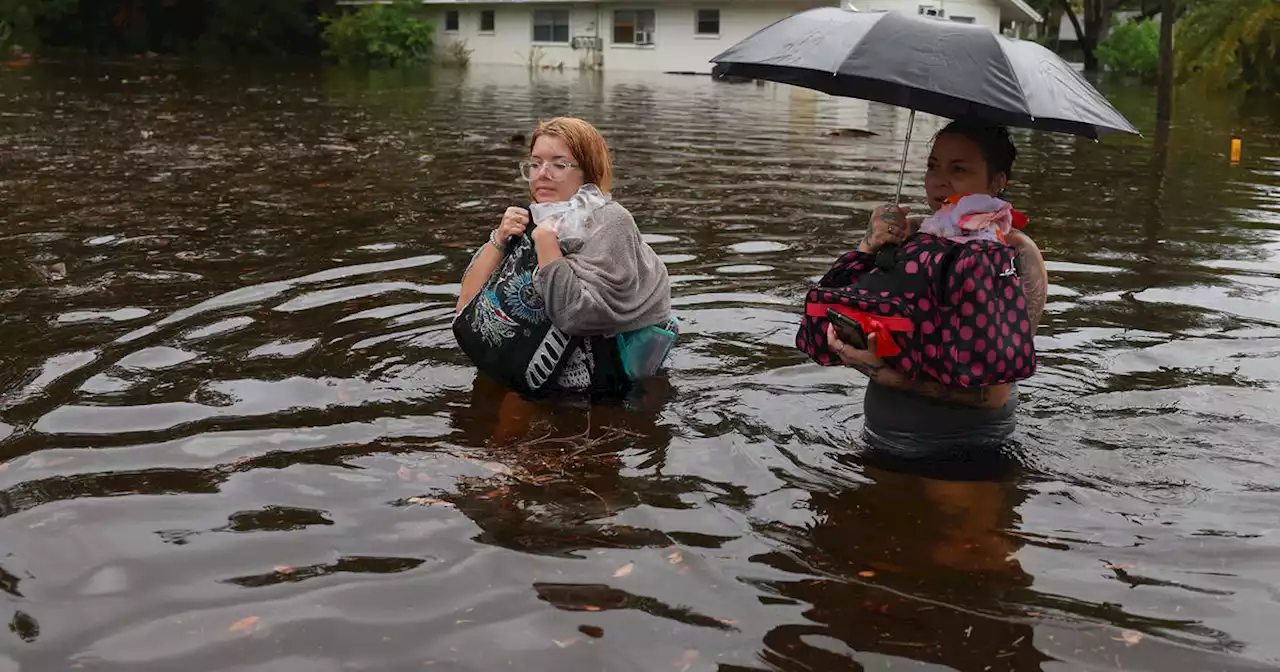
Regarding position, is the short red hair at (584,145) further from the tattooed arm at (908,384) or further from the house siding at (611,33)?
the house siding at (611,33)

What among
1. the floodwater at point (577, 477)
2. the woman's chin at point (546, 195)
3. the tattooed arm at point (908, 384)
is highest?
the woman's chin at point (546, 195)

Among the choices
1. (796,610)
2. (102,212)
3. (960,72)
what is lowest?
(796,610)

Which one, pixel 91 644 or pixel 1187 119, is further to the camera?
pixel 1187 119

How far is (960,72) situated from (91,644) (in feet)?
10.8

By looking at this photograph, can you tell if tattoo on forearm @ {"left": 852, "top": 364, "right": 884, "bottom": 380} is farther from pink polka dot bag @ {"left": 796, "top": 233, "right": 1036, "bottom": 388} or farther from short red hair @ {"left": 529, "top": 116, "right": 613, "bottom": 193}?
short red hair @ {"left": 529, "top": 116, "right": 613, "bottom": 193}

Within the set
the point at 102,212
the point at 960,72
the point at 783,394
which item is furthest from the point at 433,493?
the point at 102,212

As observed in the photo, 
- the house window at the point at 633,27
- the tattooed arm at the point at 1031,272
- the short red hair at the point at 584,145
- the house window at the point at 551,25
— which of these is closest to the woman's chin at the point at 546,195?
the short red hair at the point at 584,145

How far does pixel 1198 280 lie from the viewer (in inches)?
314

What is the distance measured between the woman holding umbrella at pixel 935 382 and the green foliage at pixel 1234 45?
2436cm

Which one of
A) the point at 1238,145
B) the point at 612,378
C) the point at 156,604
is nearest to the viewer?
the point at 156,604

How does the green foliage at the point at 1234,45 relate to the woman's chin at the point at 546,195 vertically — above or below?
above

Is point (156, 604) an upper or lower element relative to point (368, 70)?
lower

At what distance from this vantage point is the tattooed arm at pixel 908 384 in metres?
4.25

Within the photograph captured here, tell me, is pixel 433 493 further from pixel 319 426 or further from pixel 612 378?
pixel 612 378
